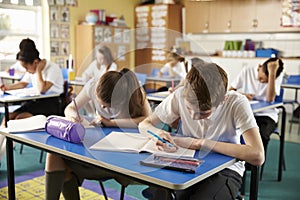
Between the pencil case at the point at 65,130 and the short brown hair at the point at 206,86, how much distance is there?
1.64ft

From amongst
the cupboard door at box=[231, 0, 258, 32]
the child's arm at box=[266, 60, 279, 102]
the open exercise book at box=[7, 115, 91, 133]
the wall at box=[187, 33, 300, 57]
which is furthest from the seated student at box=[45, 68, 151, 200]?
the cupboard door at box=[231, 0, 258, 32]

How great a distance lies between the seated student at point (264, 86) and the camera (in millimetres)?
2896

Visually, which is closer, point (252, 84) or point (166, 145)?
point (166, 145)

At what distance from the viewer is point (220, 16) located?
706 centimetres

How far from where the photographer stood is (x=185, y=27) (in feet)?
25.0

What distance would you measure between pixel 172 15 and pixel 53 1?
7.80ft

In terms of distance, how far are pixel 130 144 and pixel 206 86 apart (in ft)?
1.36

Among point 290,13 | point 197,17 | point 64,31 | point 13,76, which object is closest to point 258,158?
point 13,76

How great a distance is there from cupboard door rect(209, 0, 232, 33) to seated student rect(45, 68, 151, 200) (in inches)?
213

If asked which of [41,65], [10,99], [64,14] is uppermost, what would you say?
[64,14]

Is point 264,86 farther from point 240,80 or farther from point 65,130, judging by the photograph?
point 65,130

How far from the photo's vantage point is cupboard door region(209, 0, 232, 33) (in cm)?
694

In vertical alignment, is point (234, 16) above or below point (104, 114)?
above

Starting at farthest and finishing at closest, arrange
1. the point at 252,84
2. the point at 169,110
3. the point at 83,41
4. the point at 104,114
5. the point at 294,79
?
the point at 83,41
the point at 294,79
the point at 252,84
the point at 104,114
the point at 169,110
